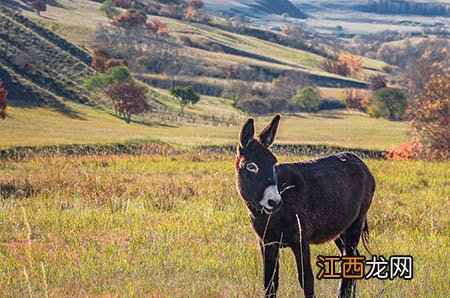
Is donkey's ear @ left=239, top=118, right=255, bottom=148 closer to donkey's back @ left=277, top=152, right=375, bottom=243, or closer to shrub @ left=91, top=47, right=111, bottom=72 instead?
donkey's back @ left=277, top=152, right=375, bottom=243

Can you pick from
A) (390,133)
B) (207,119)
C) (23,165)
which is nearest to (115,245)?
(23,165)

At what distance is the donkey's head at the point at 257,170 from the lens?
18.7 feet

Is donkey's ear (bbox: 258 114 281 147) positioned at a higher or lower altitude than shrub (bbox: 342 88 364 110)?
higher

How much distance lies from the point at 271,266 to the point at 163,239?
3.12m

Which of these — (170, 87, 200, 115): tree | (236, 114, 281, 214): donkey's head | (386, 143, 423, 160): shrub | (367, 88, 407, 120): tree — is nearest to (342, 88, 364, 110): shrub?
(367, 88, 407, 120): tree

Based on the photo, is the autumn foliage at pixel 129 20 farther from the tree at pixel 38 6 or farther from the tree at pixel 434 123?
the tree at pixel 434 123

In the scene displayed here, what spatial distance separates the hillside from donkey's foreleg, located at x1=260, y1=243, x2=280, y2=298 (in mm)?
82832

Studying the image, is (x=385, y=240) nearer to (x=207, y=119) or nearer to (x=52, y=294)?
(x=52, y=294)

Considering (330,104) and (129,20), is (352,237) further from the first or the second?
(129,20)

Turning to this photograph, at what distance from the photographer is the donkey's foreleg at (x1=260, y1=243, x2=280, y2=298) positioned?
611cm

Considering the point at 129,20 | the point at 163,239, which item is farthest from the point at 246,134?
the point at 129,20


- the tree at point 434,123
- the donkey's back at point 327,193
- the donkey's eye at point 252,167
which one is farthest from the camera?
the tree at point 434,123

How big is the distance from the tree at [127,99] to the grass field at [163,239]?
7132cm

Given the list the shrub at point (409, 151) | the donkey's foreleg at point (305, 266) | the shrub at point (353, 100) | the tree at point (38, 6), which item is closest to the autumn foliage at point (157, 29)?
the tree at point (38, 6)
